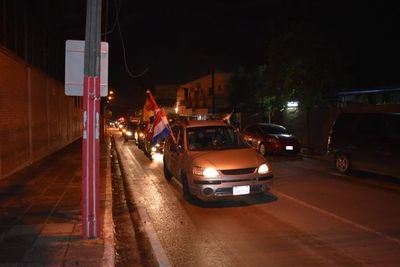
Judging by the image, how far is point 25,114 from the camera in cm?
1736

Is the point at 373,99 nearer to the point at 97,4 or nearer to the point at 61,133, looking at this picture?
the point at 61,133

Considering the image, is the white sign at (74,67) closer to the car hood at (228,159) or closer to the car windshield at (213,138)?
the car hood at (228,159)

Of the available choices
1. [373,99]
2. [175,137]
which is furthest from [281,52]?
[175,137]

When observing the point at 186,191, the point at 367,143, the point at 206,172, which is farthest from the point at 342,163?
the point at 206,172

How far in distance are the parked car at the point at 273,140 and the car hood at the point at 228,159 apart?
35.9 feet

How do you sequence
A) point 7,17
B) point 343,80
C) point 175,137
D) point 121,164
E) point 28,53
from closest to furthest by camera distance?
point 175,137 < point 7,17 < point 28,53 < point 121,164 < point 343,80

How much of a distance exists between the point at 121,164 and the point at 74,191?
28.9 feet

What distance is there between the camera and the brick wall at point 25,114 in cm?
1436

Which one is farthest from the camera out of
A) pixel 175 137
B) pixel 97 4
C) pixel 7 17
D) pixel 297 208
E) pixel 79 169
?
pixel 79 169

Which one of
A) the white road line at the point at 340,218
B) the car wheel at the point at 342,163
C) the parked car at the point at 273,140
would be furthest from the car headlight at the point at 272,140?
the white road line at the point at 340,218

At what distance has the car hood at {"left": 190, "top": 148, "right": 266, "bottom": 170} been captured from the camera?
33.9 ft

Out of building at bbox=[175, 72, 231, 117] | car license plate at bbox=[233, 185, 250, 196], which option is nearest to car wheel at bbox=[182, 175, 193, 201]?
car license plate at bbox=[233, 185, 250, 196]

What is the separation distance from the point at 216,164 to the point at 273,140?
12214mm

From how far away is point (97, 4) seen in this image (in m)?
7.22
